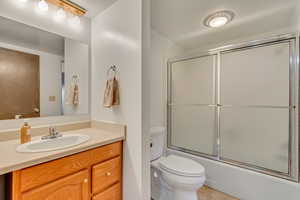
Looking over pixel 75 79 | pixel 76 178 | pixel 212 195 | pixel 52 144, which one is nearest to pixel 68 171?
pixel 76 178

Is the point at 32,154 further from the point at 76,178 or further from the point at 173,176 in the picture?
the point at 173,176

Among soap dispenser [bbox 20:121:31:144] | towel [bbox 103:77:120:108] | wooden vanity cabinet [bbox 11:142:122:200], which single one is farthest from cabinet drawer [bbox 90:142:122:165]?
soap dispenser [bbox 20:121:31:144]

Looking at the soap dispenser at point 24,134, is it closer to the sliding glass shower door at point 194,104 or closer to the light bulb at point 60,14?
the light bulb at point 60,14

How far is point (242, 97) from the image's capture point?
6.45ft

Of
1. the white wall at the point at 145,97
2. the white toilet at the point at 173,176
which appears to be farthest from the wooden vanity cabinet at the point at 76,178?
the white toilet at the point at 173,176

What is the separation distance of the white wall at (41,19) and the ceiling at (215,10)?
828 mm

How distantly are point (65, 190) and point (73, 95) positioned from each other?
933 mm

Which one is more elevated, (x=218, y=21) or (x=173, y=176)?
(x=218, y=21)

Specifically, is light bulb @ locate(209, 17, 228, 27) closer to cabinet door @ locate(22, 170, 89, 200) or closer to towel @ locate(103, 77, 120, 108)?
towel @ locate(103, 77, 120, 108)

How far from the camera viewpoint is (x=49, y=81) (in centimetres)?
139

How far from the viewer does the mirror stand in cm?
114

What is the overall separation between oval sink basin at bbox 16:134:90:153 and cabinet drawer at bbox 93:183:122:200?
1.43 ft

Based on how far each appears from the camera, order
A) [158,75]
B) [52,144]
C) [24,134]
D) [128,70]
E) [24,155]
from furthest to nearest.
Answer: [158,75]
[128,70]
[52,144]
[24,134]
[24,155]

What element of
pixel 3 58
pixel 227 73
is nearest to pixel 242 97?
pixel 227 73
